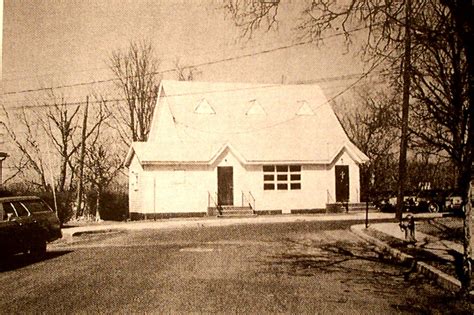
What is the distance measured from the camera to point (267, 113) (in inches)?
1098

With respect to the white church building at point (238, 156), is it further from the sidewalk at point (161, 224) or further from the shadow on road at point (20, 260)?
the shadow on road at point (20, 260)

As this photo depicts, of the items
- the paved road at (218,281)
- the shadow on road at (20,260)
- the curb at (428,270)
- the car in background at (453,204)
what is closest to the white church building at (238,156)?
the car in background at (453,204)

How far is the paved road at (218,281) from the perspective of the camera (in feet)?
20.8

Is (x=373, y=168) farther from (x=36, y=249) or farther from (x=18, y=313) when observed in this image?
(x=18, y=313)

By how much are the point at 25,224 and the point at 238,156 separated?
15671 millimetres

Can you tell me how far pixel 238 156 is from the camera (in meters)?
24.9

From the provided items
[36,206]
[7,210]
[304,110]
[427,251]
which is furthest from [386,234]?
[304,110]

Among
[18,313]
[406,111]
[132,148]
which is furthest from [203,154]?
[18,313]

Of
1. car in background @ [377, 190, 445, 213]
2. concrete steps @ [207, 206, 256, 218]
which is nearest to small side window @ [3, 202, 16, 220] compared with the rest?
concrete steps @ [207, 206, 256, 218]

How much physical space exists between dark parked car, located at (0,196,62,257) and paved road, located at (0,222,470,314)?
41 centimetres

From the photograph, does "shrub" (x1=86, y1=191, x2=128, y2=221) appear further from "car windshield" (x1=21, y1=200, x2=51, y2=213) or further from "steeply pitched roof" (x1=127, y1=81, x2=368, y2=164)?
"car windshield" (x1=21, y1=200, x2=51, y2=213)

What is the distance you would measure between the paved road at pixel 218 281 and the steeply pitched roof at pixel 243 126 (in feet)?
39.6

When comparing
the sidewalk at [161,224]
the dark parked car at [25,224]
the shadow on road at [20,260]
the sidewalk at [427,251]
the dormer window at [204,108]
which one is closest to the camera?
the sidewalk at [427,251]

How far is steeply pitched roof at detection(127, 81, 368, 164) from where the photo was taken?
24984mm
